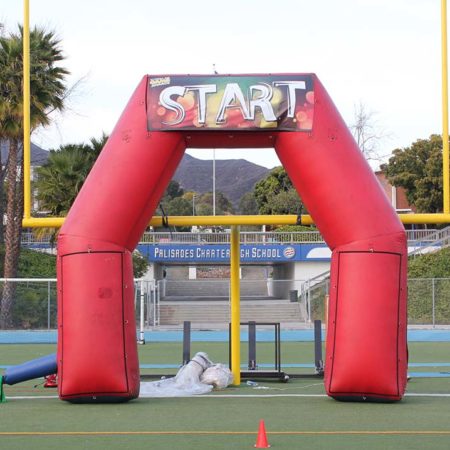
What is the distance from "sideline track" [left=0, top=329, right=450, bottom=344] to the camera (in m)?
24.1

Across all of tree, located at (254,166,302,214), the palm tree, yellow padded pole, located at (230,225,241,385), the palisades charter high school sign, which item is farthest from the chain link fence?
tree, located at (254,166,302,214)

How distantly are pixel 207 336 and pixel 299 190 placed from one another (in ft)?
49.6

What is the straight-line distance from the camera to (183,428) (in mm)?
8695

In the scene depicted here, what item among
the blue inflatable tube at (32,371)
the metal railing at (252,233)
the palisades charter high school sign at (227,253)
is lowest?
the blue inflatable tube at (32,371)

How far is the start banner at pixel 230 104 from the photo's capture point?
10703 millimetres

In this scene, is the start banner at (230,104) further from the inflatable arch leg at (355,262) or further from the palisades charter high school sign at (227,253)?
the palisades charter high school sign at (227,253)

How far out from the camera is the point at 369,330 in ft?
33.3

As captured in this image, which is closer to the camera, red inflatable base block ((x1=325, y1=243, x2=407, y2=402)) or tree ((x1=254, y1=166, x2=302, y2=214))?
red inflatable base block ((x1=325, y1=243, x2=407, y2=402))

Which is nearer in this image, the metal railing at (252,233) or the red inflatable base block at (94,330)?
the red inflatable base block at (94,330)

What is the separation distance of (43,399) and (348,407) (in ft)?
10.9

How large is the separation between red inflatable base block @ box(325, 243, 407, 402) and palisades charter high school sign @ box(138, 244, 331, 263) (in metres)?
27.6

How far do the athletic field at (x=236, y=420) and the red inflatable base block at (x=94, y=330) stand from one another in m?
0.22

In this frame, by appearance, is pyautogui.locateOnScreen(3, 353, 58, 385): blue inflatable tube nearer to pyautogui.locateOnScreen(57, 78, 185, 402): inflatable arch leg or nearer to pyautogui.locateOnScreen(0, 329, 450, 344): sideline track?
pyautogui.locateOnScreen(57, 78, 185, 402): inflatable arch leg

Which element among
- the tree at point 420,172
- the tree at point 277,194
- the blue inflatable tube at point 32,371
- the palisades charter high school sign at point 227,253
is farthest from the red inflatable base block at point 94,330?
the tree at point 277,194
